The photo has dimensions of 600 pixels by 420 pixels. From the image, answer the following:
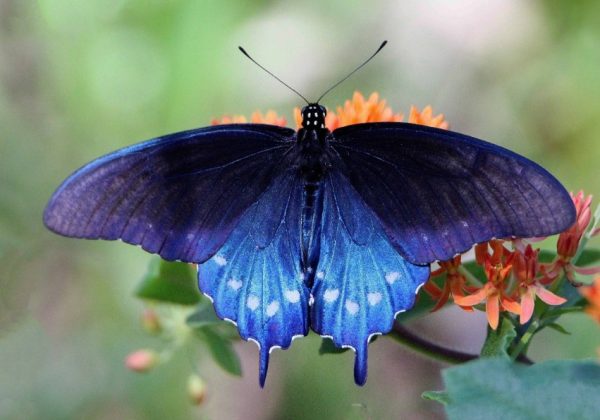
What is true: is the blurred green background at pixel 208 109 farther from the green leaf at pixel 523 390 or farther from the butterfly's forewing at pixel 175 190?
the green leaf at pixel 523 390

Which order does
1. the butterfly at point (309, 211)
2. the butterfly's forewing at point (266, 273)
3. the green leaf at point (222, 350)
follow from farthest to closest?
the green leaf at point (222, 350) < the butterfly's forewing at point (266, 273) < the butterfly at point (309, 211)

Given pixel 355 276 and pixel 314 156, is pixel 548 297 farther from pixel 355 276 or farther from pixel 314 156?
pixel 314 156

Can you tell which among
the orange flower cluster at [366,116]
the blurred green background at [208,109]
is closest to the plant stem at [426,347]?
the orange flower cluster at [366,116]

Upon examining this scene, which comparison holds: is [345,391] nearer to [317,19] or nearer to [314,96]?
[314,96]

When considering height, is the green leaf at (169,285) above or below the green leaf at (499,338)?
above

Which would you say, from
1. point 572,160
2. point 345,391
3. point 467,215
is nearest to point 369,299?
point 467,215

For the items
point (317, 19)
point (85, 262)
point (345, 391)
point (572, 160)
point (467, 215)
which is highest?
point (317, 19)

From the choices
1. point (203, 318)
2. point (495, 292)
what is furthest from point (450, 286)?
point (203, 318)
